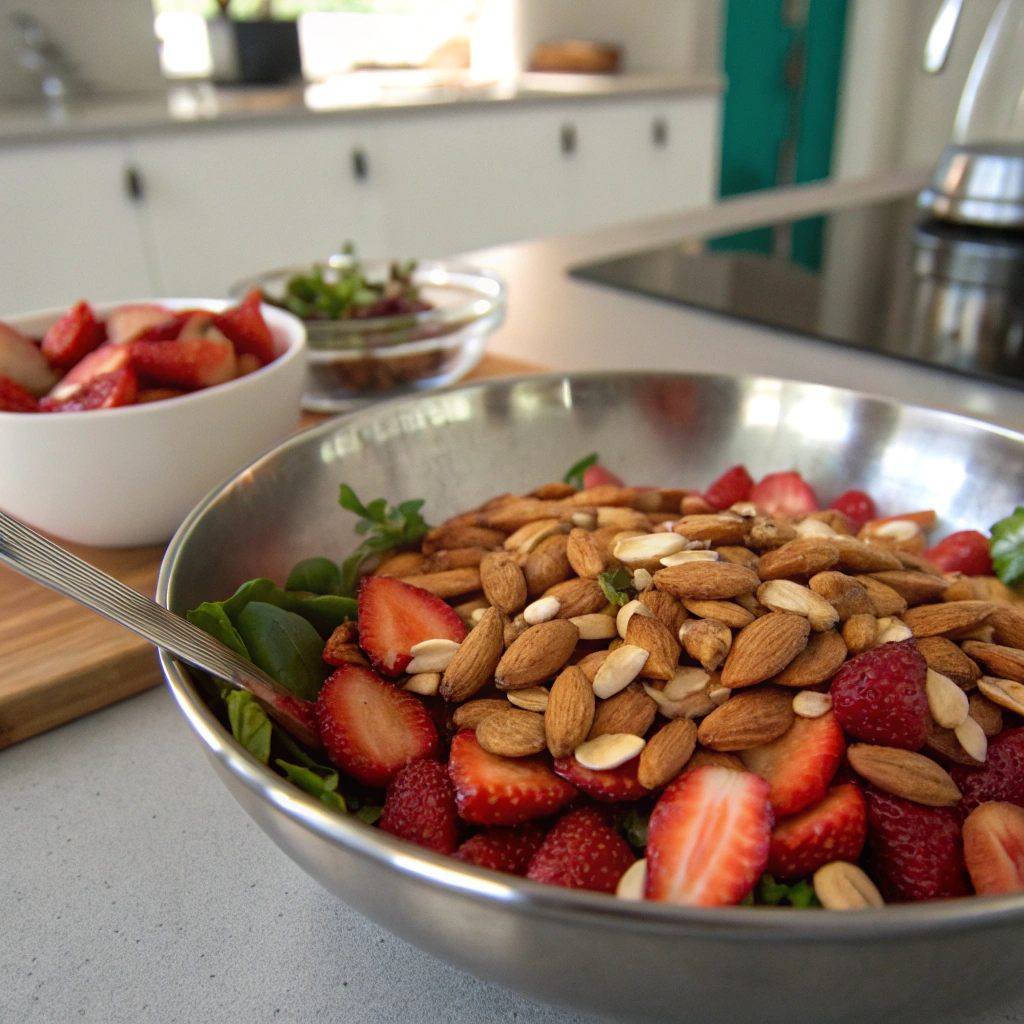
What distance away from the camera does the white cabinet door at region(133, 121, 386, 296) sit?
82.5 inches

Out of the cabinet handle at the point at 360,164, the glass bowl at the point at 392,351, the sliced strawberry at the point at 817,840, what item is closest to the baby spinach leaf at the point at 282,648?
the sliced strawberry at the point at 817,840

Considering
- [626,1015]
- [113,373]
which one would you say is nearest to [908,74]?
[113,373]

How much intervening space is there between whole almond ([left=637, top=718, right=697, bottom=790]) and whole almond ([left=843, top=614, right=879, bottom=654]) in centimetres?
9

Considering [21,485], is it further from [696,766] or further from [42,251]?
[42,251]

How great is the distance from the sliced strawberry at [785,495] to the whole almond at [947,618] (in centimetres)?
17

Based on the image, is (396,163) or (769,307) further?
(396,163)

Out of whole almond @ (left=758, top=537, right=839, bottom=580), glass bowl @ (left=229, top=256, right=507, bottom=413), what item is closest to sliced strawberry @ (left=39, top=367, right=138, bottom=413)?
glass bowl @ (left=229, top=256, right=507, bottom=413)

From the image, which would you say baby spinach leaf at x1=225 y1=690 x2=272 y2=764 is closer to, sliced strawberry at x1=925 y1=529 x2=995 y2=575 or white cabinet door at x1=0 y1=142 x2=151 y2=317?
sliced strawberry at x1=925 y1=529 x2=995 y2=575

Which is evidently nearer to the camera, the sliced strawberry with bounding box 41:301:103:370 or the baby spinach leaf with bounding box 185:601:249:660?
the baby spinach leaf with bounding box 185:601:249:660

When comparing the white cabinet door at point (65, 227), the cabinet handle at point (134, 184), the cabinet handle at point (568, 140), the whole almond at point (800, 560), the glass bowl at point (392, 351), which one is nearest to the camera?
the whole almond at point (800, 560)

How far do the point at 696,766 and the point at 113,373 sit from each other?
1.60ft

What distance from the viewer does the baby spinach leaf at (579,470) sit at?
0.68m

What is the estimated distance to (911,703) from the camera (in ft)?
1.20

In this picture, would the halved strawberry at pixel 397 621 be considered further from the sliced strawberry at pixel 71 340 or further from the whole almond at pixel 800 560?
the sliced strawberry at pixel 71 340
